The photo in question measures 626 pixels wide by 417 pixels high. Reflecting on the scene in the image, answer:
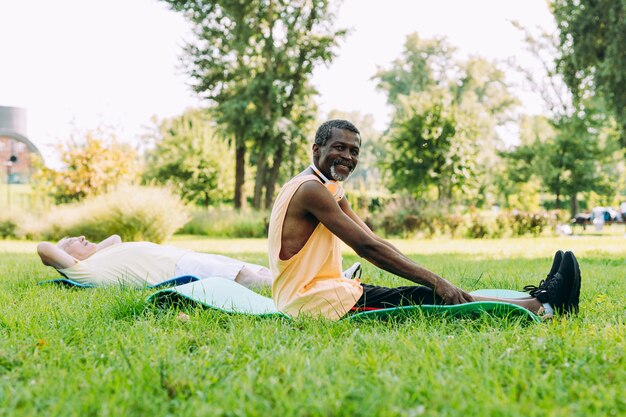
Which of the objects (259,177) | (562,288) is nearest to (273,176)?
(259,177)

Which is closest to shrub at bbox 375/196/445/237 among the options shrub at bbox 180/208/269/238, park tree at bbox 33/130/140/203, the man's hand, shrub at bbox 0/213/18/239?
shrub at bbox 180/208/269/238

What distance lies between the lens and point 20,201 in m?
20.4

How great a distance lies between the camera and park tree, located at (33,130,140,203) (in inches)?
831

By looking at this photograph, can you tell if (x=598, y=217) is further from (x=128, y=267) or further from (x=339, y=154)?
(x=339, y=154)

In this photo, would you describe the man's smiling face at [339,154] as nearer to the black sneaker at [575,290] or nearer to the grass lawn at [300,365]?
the grass lawn at [300,365]

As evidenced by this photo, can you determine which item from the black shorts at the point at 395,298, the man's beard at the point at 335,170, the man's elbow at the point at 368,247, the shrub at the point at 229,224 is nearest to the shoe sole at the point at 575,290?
the black shorts at the point at 395,298

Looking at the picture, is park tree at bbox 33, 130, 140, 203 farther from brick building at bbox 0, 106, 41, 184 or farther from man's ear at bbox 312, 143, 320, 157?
man's ear at bbox 312, 143, 320, 157

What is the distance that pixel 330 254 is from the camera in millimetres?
3818

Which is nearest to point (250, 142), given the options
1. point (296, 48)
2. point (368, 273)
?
point (296, 48)

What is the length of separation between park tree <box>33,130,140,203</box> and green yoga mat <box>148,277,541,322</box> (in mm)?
17338

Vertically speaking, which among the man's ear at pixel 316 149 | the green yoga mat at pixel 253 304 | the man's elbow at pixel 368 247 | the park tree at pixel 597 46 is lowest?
the green yoga mat at pixel 253 304

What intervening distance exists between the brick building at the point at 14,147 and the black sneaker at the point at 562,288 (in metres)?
26.2

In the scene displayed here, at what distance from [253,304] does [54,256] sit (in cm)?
280

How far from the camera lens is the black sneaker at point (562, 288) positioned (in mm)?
3719
